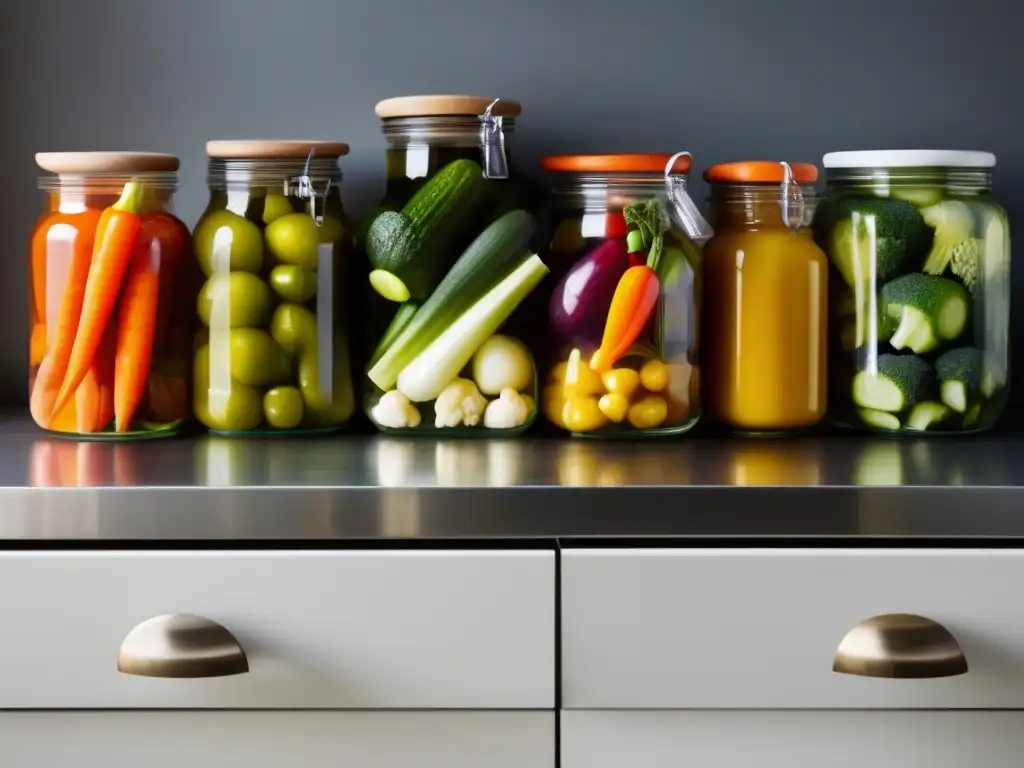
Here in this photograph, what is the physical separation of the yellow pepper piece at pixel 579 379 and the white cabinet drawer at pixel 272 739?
1.15 feet

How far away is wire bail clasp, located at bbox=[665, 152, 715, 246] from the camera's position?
1187mm

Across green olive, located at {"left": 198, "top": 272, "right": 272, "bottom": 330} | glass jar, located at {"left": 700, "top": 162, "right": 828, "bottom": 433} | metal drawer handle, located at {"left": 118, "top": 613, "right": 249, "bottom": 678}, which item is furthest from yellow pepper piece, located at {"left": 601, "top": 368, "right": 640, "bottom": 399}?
metal drawer handle, located at {"left": 118, "top": 613, "right": 249, "bottom": 678}

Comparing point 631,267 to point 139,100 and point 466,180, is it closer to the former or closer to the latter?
point 466,180

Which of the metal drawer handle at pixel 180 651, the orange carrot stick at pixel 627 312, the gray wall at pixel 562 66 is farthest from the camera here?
the gray wall at pixel 562 66

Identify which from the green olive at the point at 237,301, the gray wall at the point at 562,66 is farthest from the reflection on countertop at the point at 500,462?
the gray wall at the point at 562,66

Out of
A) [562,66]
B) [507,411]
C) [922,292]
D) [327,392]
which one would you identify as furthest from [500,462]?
[562,66]

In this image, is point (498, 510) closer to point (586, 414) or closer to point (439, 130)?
point (586, 414)

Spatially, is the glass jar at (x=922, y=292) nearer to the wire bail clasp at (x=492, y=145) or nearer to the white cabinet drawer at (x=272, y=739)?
the wire bail clasp at (x=492, y=145)

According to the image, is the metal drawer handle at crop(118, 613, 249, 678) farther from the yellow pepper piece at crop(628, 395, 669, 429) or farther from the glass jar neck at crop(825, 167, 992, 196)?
the glass jar neck at crop(825, 167, 992, 196)

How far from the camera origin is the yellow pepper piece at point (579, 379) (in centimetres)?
120

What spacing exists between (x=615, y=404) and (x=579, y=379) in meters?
0.04

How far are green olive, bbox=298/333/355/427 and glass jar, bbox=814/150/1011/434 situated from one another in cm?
49

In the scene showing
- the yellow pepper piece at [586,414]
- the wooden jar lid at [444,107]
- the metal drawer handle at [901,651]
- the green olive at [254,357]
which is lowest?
the metal drawer handle at [901,651]

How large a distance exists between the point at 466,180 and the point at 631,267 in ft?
0.58
